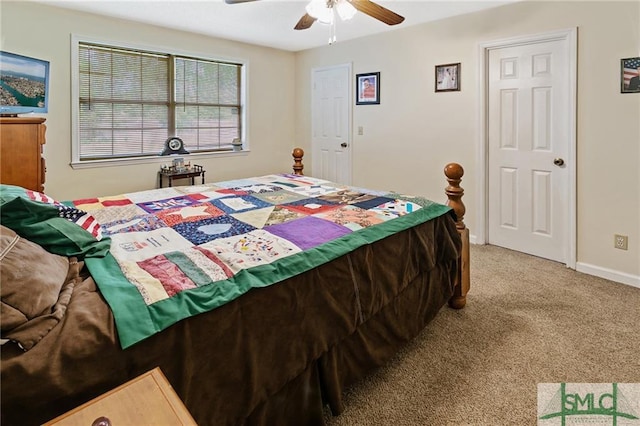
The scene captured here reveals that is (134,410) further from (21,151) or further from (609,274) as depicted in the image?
(609,274)

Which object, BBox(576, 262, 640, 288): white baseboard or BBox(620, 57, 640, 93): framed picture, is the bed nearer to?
BBox(576, 262, 640, 288): white baseboard

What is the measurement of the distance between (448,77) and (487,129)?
692 mm

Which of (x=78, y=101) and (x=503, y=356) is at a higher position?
(x=78, y=101)

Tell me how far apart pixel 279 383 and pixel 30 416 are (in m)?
0.72

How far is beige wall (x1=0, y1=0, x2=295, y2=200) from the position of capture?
11.9ft

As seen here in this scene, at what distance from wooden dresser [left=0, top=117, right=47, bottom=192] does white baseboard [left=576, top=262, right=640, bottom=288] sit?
4329 millimetres

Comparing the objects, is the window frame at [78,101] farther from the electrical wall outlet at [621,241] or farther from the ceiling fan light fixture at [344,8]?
the electrical wall outlet at [621,241]

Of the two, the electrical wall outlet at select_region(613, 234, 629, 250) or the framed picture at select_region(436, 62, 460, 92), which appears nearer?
the electrical wall outlet at select_region(613, 234, 629, 250)

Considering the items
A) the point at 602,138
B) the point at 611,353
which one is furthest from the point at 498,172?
the point at 611,353

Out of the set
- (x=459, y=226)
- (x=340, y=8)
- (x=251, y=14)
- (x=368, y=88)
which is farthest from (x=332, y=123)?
(x=459, y=226)

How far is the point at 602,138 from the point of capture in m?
3.19

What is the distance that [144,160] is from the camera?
4.53 meters

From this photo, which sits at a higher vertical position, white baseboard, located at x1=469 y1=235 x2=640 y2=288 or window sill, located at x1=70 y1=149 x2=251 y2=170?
window sill, located at x1=70 y1=149 x2=251 y2=170

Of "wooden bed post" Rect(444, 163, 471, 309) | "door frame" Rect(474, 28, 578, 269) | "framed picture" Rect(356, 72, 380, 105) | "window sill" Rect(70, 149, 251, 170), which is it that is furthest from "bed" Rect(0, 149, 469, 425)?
"framed picture" Rect(356, 72, 380, 105)
